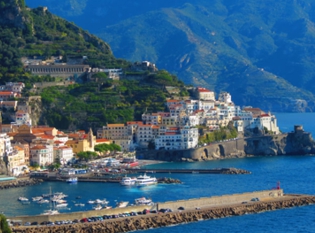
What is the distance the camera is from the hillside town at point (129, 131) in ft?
279

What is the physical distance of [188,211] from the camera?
6116 centimetres

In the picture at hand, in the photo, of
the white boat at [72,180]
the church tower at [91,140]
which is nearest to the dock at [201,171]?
the white boat at [72,180]

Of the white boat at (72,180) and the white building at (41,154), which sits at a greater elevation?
the white building at (41,154)

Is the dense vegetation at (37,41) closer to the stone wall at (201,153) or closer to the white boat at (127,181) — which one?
the stone wall at (201,153)

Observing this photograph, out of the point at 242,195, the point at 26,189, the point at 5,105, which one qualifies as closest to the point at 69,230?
the point at 242,195

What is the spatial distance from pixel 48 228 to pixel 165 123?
145 feet

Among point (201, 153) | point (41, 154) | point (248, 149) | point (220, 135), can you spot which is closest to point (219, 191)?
point (41, 154)

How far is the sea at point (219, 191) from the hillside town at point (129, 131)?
4.16 metres

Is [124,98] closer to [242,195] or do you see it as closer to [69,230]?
[242,195]

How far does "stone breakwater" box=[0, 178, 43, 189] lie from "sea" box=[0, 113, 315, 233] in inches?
32.9

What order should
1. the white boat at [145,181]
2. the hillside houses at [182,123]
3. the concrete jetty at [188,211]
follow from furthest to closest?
the hillside houses at [182,123] → the white boat at [145,181] → the concrete jetty at [188,211]

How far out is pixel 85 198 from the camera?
228ft

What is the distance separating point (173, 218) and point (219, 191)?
39.9ft

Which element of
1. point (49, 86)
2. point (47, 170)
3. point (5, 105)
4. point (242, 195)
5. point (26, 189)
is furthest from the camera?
point (49, 86)
